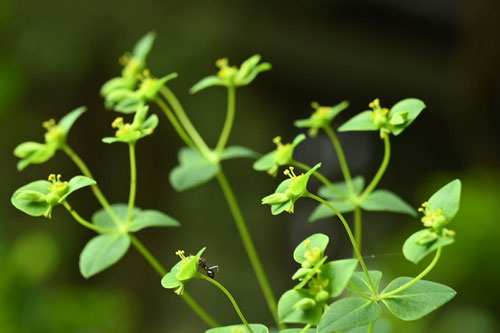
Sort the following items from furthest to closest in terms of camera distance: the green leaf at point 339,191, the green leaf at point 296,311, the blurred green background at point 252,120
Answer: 1. the blurred green background at point 252,120
2. the green leaf at point 339,191
3. the green leaf at point 296,311

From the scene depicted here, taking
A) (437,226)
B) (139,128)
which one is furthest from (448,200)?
(139,128)

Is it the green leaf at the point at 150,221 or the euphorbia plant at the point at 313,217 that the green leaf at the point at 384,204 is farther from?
the green leaf at the point at 150,221

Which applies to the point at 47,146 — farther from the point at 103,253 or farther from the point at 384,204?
the point at 384,204

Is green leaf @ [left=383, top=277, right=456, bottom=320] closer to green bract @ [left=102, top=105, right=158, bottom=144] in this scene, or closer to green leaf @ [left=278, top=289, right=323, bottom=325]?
green leaf @ [left=278, top=289, right=323, bottom=325]

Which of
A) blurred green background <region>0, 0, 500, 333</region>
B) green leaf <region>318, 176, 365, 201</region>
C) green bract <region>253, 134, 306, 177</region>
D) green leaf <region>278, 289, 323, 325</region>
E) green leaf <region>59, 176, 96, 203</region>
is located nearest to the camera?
green leaf <region>278, 289, 323, 325</region>

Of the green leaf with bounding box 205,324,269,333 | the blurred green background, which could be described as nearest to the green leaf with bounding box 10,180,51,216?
the green leaf with bounding box 205,324,269,333

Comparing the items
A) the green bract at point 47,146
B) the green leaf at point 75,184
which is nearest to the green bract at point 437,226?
the green leaf at point 75,184

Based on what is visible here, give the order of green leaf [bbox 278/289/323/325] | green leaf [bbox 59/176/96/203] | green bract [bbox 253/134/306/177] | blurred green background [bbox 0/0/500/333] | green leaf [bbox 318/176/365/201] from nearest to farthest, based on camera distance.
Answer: green leaf [bbox 278/289/323/325] → green leaf [bbox 59/176/96/203] → green bract [bbox 253/134/306/177] → green leaf [bbox 318/176/365/201] → blurred green background [bbox 0/0/500/333]
